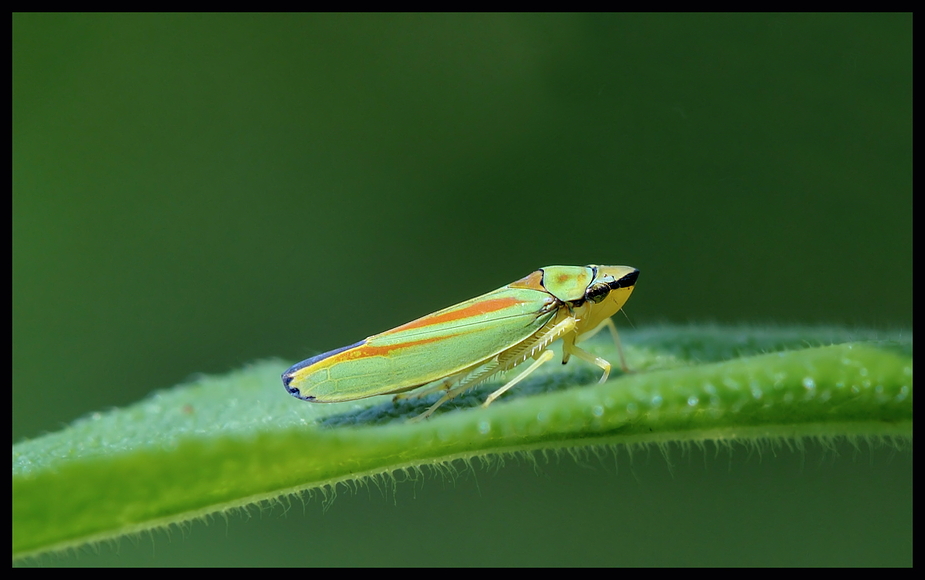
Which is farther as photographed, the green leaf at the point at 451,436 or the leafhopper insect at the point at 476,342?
the leafhopper insect at the point at 476,342

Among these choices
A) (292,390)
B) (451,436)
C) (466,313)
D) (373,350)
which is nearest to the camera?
(451,436)

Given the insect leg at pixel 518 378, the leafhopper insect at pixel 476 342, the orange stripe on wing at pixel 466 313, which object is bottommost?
the insect leg at pixel 518 378

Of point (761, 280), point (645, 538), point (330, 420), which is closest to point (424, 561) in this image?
point (645, 538)

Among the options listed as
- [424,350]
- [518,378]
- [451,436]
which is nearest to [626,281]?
[518,378]

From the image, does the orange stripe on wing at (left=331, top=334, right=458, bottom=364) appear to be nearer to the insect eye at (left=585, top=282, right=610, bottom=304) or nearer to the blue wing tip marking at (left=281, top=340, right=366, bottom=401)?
the blue wing tip marking at (left=281, top=340, right=366, bottom=401)

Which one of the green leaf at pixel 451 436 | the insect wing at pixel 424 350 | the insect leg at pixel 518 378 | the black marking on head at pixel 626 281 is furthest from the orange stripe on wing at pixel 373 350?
the black marking on head at pixel 626 281

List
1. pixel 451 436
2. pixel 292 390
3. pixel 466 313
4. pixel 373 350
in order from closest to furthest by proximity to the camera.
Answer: pixel 451 436 < pixel 292 390 < pixel 373 350 < pixel 466 313

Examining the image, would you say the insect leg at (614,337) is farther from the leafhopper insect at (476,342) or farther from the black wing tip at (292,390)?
the black wing tip at (292,390)

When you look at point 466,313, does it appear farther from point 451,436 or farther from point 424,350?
point 451,436
